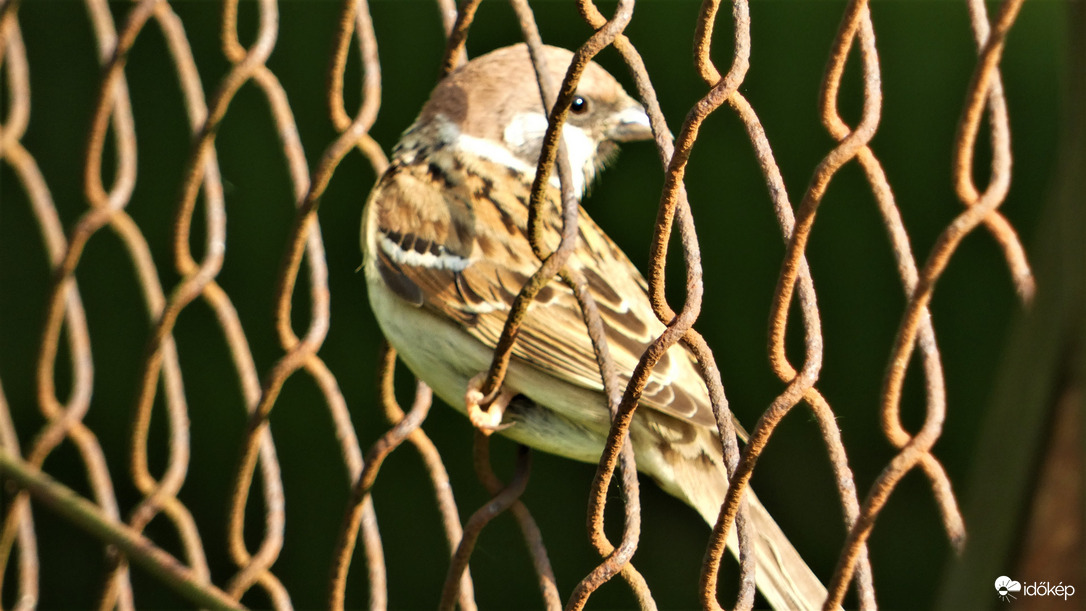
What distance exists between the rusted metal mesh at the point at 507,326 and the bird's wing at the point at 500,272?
30 cm

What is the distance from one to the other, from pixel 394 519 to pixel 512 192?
1.88 meters

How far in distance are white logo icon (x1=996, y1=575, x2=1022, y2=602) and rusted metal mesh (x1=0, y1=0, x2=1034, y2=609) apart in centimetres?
31

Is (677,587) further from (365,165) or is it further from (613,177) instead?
(365,165)

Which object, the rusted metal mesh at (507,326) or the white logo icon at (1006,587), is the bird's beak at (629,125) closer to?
the rusted metal mesh at (507,326)

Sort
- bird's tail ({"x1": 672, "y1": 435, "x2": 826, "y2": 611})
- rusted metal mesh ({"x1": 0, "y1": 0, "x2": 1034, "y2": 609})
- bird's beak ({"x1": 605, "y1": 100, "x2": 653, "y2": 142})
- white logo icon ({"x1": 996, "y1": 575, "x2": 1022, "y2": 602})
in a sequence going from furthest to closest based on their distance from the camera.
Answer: bird's beak ({"x1": 605, "y1": 100, "x2": 653, "y2": 142}), bird's tail ({"x1": 672, "y1": 435, "x2": 826, "y2": 611}), rusted metal mesh ({"x1": 0, "y1": 0, "x2": 1034, "y2": 609}), white logo icon ({"x1": 996, "y1": 575, "x2": 1022, "y2": 602})

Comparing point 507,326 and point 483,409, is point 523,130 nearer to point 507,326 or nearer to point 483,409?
point 483,409

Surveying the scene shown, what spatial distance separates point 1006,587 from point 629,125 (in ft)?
5.58

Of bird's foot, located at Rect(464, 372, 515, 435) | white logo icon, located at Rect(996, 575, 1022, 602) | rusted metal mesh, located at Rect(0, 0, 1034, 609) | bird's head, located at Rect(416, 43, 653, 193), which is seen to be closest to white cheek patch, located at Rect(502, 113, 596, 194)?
bird's head, located at Rect(416, 43, 653, 193)

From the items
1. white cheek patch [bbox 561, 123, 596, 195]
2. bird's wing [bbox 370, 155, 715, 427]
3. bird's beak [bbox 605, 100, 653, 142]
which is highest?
bird's beak [bbox 605, 100, 653, 142]

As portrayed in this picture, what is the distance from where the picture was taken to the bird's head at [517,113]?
2.20m

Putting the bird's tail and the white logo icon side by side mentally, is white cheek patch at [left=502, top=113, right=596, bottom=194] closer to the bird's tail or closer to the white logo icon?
the bird's tail

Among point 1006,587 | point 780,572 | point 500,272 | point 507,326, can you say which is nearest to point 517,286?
point 500,272

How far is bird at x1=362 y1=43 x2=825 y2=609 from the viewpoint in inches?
70.4

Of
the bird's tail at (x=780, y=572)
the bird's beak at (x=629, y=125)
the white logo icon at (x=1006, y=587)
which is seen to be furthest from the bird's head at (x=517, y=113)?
the white logo icon at (x=1006, y=587)
